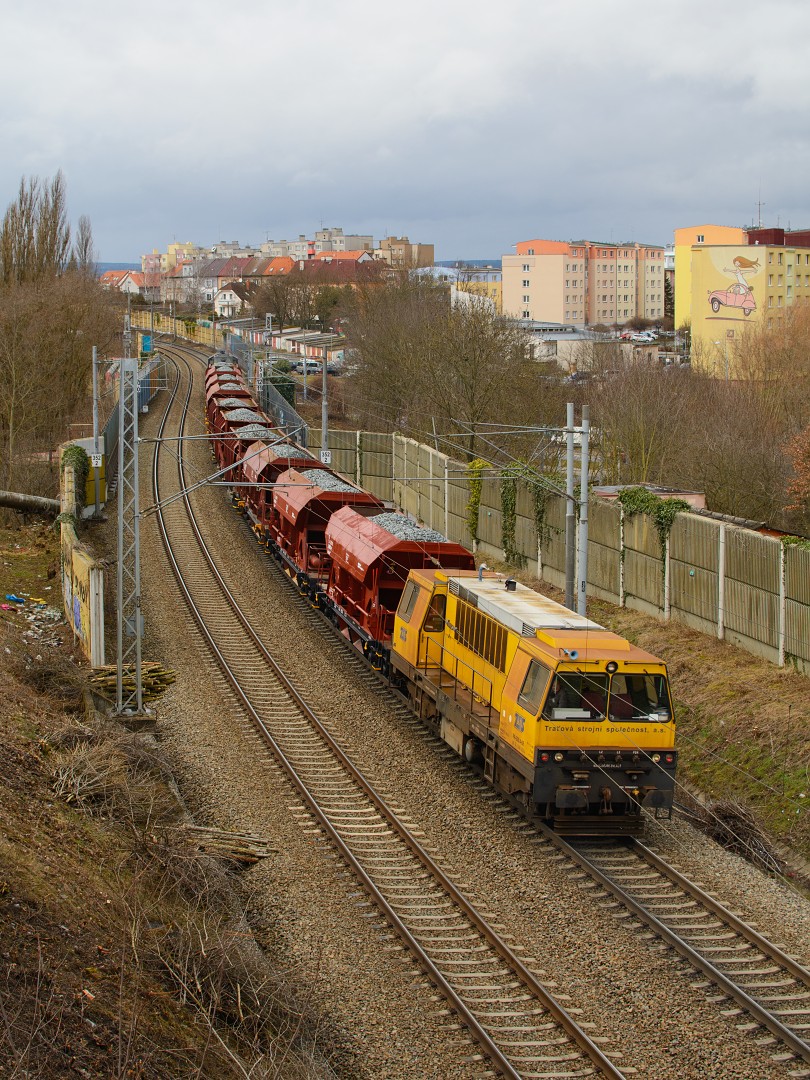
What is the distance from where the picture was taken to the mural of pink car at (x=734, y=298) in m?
80.3

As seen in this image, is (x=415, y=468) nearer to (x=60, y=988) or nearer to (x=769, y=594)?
(x=769, y=594)

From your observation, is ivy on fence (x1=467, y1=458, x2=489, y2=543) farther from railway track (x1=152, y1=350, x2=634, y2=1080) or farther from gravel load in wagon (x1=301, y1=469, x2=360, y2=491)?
railway track (x1=152, y1=350, x2=634, y2=1080)

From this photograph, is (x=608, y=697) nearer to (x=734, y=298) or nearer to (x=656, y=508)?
(x=656, y=508)

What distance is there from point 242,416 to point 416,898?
34036 millimetres

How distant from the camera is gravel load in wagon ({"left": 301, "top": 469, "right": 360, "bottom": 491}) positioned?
30969 mm

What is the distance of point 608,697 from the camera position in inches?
602

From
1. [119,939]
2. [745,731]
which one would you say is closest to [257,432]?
[745,731]

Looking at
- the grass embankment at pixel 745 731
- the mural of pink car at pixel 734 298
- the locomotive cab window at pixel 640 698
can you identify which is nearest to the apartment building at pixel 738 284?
the mural of pink car at pixel 734 298

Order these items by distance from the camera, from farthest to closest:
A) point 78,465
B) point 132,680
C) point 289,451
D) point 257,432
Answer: point 257,432 → point 78,465 → point 289,451 → point 132,680

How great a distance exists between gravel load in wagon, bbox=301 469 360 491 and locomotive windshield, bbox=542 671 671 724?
1606 centimetres

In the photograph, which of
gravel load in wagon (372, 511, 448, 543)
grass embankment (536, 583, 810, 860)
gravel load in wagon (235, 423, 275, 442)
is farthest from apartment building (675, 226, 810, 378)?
grass embankment (536, 583, 810, 860)

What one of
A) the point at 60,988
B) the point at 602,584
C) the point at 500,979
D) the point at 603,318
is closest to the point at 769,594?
the point at 602,584

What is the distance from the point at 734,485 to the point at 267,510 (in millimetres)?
14094

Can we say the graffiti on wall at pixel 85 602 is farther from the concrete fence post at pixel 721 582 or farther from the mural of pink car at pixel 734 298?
the mural of pink car at pixel 734 298
